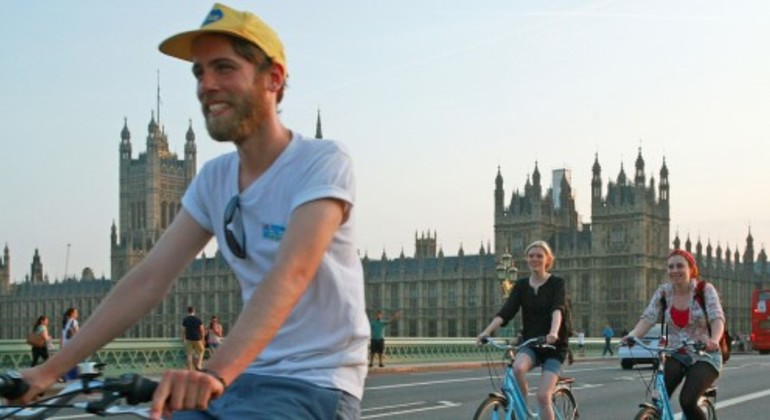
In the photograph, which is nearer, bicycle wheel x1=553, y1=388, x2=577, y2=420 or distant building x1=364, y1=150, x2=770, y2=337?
bicycle wheel x1=553, y1=388, x2=577, y2=420

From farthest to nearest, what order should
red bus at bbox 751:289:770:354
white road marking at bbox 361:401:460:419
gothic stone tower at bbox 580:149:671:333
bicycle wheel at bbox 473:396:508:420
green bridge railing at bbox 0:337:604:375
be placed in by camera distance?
gothic stone tower at bbox 580:149:671:333, red bus at bbox 751:289:770:354, green bridge railing at bbox 0:337:604:375, white road marking at bbox 361:401:460:419, bicycle wheel at bbox 473:396:508:420

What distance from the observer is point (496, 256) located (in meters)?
90.4

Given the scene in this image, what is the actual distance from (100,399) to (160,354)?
22467 mm

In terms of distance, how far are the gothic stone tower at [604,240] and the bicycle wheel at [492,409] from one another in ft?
249

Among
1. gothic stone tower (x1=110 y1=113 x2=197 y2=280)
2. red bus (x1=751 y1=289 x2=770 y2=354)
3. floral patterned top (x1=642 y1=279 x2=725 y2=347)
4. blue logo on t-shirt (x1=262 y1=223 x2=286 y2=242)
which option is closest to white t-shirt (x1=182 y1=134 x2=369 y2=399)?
blue logo on t-shirt (x1=262 y1=223 x2=286 y2=242)

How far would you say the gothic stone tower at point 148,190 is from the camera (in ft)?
394

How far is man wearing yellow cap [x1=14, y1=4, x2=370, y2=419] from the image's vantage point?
2578 millimetres

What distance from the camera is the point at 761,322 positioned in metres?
48.7

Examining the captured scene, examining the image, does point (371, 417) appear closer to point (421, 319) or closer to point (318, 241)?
point (318, 241)

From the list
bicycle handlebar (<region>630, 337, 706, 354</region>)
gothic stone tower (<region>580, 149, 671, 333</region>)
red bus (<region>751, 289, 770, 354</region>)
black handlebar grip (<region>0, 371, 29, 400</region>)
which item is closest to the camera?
black handlebar grip (<region>0, 371, 29, 400</region>)

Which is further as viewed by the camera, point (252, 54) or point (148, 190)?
point (148, 190)

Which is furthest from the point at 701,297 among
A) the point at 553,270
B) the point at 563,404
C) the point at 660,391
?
the point at 553,270

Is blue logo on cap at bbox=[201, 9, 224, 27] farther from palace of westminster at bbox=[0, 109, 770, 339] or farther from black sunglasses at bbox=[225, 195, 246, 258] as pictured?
palace of westminster at bbox=[0, 109, 770, 339]

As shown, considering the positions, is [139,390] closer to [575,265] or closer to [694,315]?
[694,315]
